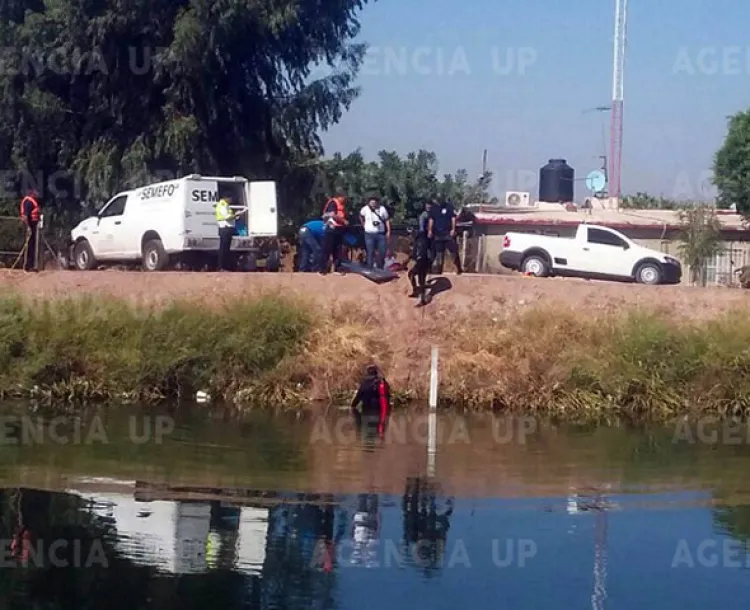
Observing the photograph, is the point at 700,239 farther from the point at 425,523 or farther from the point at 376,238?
the point at 425,523

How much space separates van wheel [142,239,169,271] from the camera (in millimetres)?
26516

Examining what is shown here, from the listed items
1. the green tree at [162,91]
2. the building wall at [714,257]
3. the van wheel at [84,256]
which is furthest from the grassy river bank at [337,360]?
the building wall at [714,257]

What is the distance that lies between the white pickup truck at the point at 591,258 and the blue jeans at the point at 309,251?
19.0 feet

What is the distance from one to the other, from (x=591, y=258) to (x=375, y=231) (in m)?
6.93

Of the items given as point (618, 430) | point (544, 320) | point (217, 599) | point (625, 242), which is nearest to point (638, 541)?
point (217, 599)

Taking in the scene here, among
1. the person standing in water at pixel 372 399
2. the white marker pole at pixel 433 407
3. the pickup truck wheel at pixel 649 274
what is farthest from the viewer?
the pickup truck wheel at pixel 649 274

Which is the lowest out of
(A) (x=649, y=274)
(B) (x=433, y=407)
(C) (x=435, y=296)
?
(B) (x=433, y=407)

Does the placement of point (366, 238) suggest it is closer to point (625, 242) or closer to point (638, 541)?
point (625, 242)

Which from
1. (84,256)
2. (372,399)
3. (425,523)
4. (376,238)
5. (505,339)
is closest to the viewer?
(425,523)

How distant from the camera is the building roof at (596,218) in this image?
38.9m

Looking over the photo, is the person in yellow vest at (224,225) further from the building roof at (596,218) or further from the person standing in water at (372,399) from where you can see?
the building roof at (596,218)

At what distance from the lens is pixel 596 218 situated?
40.1m

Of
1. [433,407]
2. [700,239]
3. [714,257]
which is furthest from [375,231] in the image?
[714,257]

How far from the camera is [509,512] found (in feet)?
42.2
